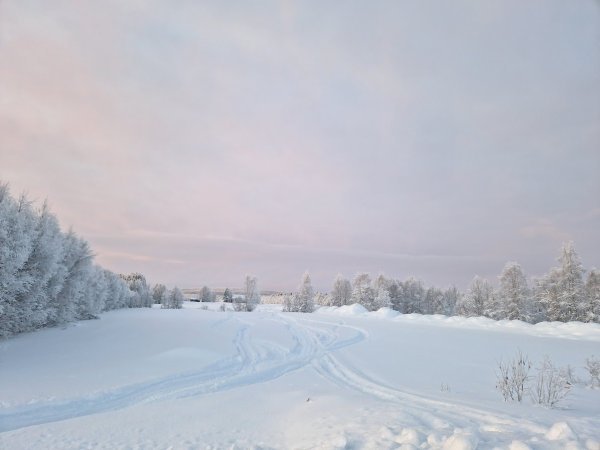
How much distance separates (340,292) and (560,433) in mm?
73626

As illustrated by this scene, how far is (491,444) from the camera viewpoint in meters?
4.69

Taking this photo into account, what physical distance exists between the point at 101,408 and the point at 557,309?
142ft

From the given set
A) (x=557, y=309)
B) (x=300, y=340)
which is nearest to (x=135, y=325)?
(x=300, y=340)

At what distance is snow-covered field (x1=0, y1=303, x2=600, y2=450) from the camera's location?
221 inches

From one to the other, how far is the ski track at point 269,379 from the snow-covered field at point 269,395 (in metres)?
0.04

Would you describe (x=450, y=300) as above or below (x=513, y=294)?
below

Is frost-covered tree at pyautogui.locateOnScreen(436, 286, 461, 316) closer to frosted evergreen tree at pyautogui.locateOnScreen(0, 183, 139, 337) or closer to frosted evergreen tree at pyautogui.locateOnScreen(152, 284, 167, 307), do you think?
frosted evergreen tree at pyautogui.locateOnScreen(0, 183, 139, 337)

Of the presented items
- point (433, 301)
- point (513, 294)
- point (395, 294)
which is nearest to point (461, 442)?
point (513, 294)

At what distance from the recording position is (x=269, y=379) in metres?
12.0

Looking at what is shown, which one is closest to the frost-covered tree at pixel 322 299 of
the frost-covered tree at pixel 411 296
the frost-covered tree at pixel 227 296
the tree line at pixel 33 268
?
the frost-covered tree at pixel 411 296

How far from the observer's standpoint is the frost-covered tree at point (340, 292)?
76625 mm

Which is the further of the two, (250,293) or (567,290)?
(250,293)

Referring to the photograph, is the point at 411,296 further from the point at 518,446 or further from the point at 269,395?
the point at 518,446

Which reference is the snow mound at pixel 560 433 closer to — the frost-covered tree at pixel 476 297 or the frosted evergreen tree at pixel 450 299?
the frost-covered tree at pixel 476 297
